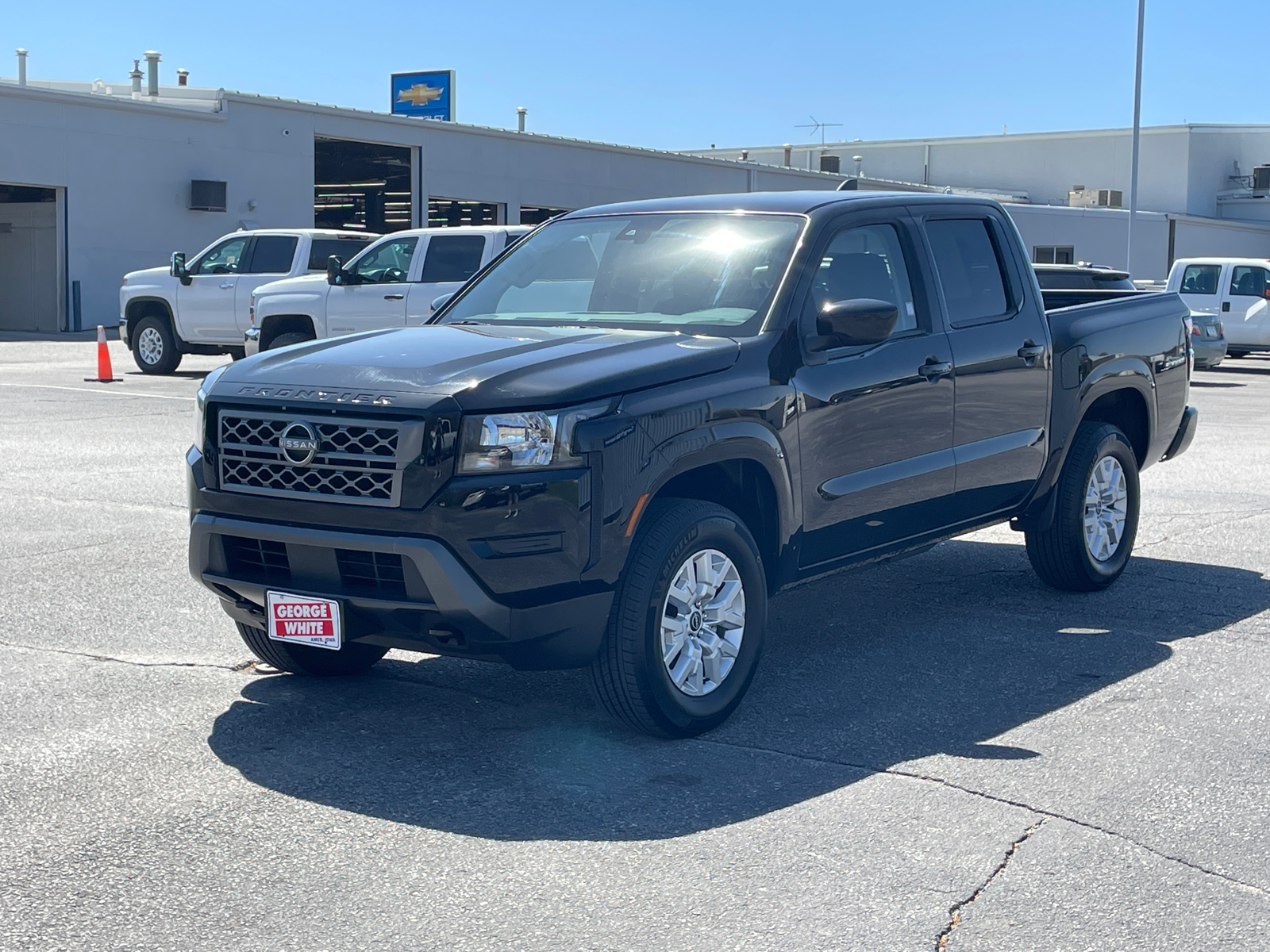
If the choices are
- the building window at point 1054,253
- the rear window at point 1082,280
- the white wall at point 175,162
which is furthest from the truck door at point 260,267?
the building window at point 1054,253

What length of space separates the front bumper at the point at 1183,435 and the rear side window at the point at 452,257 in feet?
38.9

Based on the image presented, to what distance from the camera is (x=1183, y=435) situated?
8.74 m

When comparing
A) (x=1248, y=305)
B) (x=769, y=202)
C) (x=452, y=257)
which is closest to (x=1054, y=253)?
(x=1248, y=305)

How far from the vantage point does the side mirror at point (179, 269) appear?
2112cm

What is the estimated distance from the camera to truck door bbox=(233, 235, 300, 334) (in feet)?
70.3

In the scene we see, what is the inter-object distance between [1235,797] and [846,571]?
1.90 meters

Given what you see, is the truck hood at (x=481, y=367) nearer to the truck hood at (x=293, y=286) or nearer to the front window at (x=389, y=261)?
the front window at (x=389, y=261)

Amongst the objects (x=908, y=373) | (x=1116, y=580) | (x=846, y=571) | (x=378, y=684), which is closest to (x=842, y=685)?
(x=846, y=571)

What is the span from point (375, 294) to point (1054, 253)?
40.6 metres

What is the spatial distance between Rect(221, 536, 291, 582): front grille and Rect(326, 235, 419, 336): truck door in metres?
14.1

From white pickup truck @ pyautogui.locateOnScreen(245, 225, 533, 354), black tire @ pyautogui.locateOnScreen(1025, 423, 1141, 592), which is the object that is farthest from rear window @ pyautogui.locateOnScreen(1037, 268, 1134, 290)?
black tire @ pyautogui.locateOnScreen(1025, 423, 1141, 592)

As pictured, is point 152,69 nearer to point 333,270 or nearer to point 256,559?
point 333,270

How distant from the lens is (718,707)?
17.7 feet

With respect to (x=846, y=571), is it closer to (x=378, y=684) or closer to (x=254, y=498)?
(x=378, y=684)
